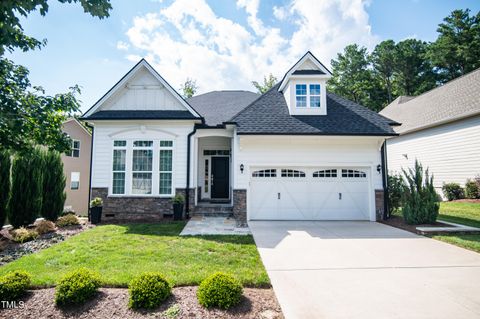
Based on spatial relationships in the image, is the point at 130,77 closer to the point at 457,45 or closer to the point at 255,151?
the point at 255,151

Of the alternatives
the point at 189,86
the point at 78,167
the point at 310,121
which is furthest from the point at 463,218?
the point at 189,86

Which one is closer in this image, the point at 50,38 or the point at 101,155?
the point at 50,38

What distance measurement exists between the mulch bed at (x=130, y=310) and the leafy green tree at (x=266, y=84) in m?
30.0

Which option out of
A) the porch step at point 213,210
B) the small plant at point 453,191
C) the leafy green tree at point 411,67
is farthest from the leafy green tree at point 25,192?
the leafy green tree at point 411,67

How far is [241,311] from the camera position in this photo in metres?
3.49

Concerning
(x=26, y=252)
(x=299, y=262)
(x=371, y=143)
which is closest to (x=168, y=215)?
(x=26, y=252)

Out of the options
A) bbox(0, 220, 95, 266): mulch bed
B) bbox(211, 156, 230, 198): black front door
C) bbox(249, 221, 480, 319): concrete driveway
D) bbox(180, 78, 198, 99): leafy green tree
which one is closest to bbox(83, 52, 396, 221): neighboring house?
bbox(211, 156, 230, 198): black front door

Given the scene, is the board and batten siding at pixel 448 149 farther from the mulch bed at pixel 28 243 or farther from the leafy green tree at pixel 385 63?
the leafy green tree at pixel 385 63

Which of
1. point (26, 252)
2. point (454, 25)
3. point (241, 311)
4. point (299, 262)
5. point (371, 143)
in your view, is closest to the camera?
point (241, 311)

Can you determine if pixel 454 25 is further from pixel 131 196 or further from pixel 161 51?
pixel 131 196

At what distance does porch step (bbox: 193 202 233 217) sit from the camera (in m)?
11.0

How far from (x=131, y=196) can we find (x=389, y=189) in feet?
37.7

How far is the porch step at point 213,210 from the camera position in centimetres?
1098

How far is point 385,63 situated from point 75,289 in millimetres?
43885
